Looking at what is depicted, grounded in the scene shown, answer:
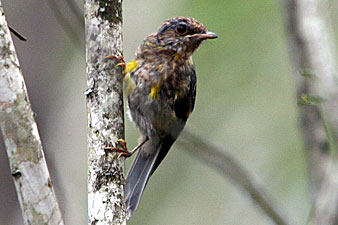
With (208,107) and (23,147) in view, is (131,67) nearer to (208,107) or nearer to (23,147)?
(23,147)

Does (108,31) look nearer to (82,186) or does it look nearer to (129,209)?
(129,209)

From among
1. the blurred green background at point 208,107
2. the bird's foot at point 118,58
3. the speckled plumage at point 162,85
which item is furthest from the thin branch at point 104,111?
the blurred green background at point 208,107

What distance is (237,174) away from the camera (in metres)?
3.45

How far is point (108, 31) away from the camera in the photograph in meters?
3.57

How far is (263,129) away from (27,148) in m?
6.39

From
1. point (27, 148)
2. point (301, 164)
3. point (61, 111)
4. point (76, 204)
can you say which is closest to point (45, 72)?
point (61, 111)

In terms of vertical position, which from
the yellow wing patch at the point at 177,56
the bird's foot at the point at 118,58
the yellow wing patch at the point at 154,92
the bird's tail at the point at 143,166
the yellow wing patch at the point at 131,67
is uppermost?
the bird's foot at the point at 118,58

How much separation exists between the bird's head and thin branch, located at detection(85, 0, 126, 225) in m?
1.10

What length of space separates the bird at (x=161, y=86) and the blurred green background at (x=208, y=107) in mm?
2182

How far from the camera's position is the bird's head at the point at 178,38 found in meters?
4.80

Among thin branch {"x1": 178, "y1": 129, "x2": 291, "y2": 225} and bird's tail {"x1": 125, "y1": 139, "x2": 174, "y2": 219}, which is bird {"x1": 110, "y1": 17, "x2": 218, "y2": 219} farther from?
thin branch {"x1": 178, "y1": 129, "x2": 291, "y2": 225}

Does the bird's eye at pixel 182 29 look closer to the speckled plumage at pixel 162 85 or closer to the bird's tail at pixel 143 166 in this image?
the speckled plumage at pixel 162 85

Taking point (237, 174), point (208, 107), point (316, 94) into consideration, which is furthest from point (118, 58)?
point (208, 107)

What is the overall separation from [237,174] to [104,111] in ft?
3.02
